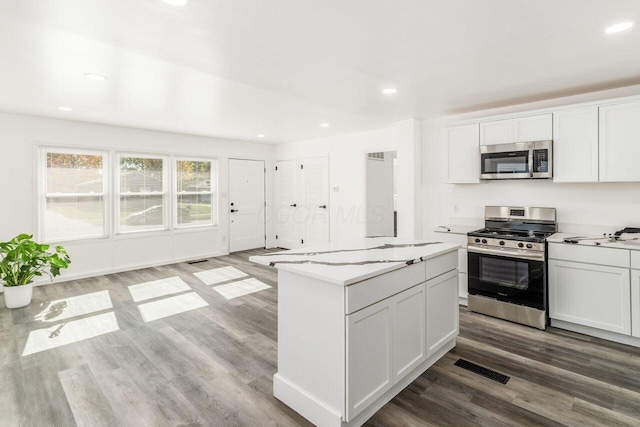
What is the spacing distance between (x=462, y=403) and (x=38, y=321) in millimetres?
4277

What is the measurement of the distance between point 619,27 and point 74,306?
5899 millimetres

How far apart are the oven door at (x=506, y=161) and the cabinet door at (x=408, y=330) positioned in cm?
223

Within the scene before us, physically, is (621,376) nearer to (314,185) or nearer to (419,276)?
(419,276)

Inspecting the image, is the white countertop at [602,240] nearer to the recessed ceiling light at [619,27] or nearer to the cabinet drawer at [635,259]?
the cabinet drawer at [635,259]

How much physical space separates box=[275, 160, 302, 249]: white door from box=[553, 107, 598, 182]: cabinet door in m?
4.86

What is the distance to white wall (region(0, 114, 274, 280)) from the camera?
4664 mm

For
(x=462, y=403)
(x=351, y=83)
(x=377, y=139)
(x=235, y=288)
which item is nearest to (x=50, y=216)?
(x=235, y=288)

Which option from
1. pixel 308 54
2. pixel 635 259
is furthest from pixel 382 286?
pixel 635 259

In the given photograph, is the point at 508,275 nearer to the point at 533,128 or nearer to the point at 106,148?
the point at 533,128

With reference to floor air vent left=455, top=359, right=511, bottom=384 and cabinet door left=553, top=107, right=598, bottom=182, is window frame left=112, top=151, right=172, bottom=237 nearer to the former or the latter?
floor air vent left=455, top=359, right=511, bottom=384

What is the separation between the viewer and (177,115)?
481 centimetres

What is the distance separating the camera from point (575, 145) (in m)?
3.42

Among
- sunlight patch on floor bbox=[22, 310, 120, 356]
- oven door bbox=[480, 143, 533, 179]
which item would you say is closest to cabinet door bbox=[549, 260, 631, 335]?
oven door bbox=[480, 143, 533, 179]

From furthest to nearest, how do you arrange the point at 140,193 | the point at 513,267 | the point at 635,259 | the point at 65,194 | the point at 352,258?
1. the point at 140,193
2. the point at 65,194
3. the point at 513,267
4. the point at 635,259
5. the point at 352,258
